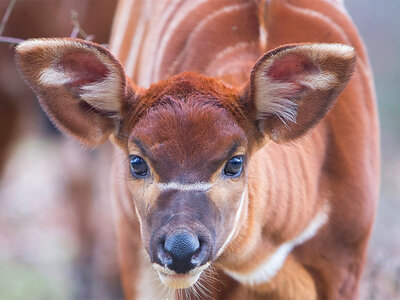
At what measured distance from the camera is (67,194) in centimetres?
732

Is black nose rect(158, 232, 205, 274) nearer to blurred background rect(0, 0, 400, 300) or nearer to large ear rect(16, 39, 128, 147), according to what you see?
large ear rect(16, 39, 128, 147)

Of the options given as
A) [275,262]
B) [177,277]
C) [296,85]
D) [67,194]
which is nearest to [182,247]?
[177,277]

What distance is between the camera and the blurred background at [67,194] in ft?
19.7

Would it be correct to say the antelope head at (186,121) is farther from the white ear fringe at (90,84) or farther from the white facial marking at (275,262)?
the white facial marking at (275,262)

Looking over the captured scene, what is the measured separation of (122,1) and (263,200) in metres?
2.43

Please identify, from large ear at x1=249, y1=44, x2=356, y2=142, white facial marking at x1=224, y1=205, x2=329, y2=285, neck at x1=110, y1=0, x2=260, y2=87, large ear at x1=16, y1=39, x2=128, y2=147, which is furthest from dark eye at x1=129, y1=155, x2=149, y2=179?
white facial marking at x1=224, y1=205, x2=329, y2=285

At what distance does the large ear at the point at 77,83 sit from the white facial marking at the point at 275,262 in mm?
948

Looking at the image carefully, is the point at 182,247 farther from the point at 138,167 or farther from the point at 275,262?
the point at 275,262

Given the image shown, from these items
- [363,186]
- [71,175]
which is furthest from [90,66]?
[71,175]

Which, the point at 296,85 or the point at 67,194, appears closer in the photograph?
the point at 296,85

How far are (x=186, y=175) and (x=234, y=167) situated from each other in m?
0.26

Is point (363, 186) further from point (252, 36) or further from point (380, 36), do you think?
point (380, 36)

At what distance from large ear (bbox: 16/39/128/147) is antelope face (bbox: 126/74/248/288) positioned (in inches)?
7.9

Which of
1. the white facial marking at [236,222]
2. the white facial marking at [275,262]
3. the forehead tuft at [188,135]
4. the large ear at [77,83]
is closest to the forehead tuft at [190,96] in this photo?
the forehead tuft at [188,135]
